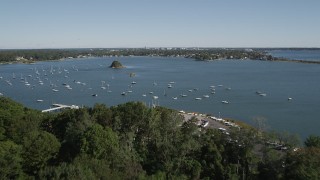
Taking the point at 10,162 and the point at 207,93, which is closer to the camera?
the point at 10,162

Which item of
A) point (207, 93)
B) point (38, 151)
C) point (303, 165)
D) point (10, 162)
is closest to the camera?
point (10, 162)

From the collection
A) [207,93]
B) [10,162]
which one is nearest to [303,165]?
[10,162]

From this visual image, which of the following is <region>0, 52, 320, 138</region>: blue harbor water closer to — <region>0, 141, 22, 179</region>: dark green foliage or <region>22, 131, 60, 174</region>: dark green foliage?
<region>22, 131, 60, 174</region>: dark green foliage

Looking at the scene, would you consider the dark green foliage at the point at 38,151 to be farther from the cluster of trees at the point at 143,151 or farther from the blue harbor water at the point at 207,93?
the blue harbor water at the point at 207,93

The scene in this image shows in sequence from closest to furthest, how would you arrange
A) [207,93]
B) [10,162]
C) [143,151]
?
[10,162], [143,151], [207,93]

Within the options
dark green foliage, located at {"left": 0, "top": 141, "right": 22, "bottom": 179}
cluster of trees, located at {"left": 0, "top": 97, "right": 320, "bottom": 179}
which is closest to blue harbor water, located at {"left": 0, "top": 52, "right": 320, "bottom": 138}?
cluster of trees, located at {"left": 0, "top": 97, "right": 320, "bottom": 179}

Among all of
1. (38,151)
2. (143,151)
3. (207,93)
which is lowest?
(207,93)

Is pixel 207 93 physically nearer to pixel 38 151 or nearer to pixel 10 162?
pixel 38 151

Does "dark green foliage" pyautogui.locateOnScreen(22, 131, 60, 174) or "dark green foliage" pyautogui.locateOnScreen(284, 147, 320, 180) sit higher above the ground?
"dark green foliage" pyautogui.locateOnScreen(22, 131, 60, 174)

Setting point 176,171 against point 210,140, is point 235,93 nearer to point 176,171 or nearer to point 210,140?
point 210,140
